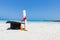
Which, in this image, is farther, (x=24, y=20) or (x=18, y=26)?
(x=18, y=26)

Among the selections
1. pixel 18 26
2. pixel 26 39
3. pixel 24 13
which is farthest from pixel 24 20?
pixel 26 39

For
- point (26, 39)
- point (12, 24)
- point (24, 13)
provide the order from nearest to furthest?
point (26, 39)
point (24, 13)
point (12, 24)

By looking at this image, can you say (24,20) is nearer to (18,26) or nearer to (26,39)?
(18,26)

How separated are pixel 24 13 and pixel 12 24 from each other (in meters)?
2.34

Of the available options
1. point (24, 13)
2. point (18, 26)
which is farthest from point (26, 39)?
point (18, 26)

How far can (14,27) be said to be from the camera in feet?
42.8

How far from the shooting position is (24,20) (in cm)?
1138

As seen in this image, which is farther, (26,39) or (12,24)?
(12,24)

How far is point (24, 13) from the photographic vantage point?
36.2 feet

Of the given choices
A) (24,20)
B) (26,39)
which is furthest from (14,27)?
(26,39)

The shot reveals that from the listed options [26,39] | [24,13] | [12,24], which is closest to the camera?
[26,39]

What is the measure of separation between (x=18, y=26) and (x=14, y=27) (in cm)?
39

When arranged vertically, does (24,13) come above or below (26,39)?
above

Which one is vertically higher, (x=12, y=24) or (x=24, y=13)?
(x=24, y=13)
